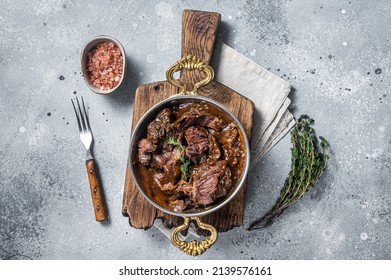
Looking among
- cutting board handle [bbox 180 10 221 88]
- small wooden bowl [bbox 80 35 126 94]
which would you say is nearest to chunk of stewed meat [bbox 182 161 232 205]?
cutting board handle [bbox 180 10 221 88]

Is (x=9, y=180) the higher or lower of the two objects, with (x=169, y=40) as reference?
lower

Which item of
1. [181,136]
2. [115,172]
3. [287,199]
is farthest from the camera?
[115,172]

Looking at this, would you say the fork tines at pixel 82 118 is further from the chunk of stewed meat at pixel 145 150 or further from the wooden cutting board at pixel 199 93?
the chunk of stewed meat at pixel 145 150

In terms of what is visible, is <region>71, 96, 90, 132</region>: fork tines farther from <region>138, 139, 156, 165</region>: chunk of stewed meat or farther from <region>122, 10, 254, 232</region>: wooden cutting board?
<region>138, 139, 156, 165</region>: chunk of stewed meat

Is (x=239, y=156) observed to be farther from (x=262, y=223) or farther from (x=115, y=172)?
(x=115, y=172)

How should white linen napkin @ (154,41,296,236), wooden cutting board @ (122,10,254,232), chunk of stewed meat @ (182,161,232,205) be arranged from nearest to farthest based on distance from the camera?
chunk of stewed meat @ (182,161,232,205)
wooden cutting board @ (122,10,254,232)
white linen napkin @ (154,41,296,236)

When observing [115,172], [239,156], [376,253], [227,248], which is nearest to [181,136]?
[239,156]

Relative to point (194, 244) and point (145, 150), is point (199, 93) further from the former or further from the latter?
point (194, 244)
